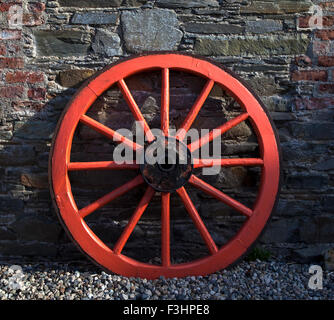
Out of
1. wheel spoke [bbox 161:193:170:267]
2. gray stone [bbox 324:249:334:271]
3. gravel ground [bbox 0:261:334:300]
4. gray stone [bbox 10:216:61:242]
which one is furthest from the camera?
gray stone [bbox 10:216:61:242]

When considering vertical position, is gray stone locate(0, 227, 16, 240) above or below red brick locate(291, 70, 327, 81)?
below

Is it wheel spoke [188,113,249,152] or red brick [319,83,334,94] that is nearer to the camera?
wheel spoke [188,113,249,152]

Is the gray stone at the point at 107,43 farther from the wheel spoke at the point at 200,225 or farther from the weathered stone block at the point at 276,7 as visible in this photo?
the wheel spoke at the point at 200,225

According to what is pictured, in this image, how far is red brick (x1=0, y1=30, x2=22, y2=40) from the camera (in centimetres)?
204

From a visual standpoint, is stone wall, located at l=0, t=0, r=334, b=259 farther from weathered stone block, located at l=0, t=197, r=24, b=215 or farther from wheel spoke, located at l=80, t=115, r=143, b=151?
wheel spoke, located at l=80, t=115, r=143, b=151

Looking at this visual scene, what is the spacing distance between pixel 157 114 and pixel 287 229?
1.05 m

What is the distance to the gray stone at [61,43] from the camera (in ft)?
6.73

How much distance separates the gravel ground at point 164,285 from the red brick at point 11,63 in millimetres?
1169

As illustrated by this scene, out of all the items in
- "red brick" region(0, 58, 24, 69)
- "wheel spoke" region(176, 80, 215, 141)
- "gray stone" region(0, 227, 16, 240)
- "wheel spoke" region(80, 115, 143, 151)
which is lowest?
"gray stone" region(0, 227, 16, 240)

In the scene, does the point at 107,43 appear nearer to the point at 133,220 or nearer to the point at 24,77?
the point at 24,77

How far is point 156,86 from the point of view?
2086 mm

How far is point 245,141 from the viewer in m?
2.12

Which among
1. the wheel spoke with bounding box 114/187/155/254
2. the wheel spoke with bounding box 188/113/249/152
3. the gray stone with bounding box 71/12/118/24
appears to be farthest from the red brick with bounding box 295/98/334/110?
the gray stone with bounding box 71/12/118/24

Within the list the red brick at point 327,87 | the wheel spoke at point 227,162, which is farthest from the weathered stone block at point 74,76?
the red brick at point 327,87
